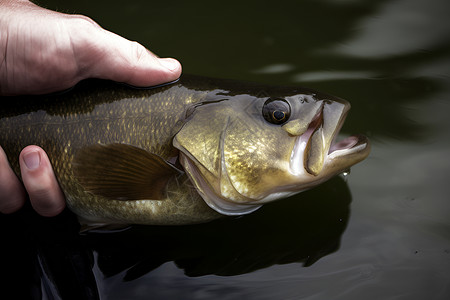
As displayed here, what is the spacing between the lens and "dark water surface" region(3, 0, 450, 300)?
2016mm

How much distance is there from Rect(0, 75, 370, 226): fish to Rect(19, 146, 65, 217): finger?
5 centimetres

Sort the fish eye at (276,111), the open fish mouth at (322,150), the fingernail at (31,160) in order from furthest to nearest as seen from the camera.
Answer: the fingernail at (31,160) → the fish eye at (276,111) → the open fish mouth at (322,150)

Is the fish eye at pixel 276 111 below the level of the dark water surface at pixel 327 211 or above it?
above

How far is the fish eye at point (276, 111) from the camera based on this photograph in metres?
1.87

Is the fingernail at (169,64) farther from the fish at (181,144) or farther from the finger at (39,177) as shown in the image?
the finger at (39,177)

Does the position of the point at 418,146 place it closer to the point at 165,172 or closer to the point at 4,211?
the point at 165,172

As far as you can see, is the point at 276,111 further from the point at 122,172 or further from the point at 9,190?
the point at 9,190

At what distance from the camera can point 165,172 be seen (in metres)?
1.93

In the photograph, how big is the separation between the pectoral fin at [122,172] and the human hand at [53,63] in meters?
0.23

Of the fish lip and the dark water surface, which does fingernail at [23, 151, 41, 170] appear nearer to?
the dark water surface

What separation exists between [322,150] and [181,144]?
2.08ft

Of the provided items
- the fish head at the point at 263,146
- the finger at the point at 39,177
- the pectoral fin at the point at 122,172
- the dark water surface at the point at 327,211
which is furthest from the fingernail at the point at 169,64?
the dark water surface at the point at 327,211

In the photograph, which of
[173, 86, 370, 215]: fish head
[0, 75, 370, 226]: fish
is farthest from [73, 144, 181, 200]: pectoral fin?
[173, 86, 370, 215]: fish head

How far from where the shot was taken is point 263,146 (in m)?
1.86
